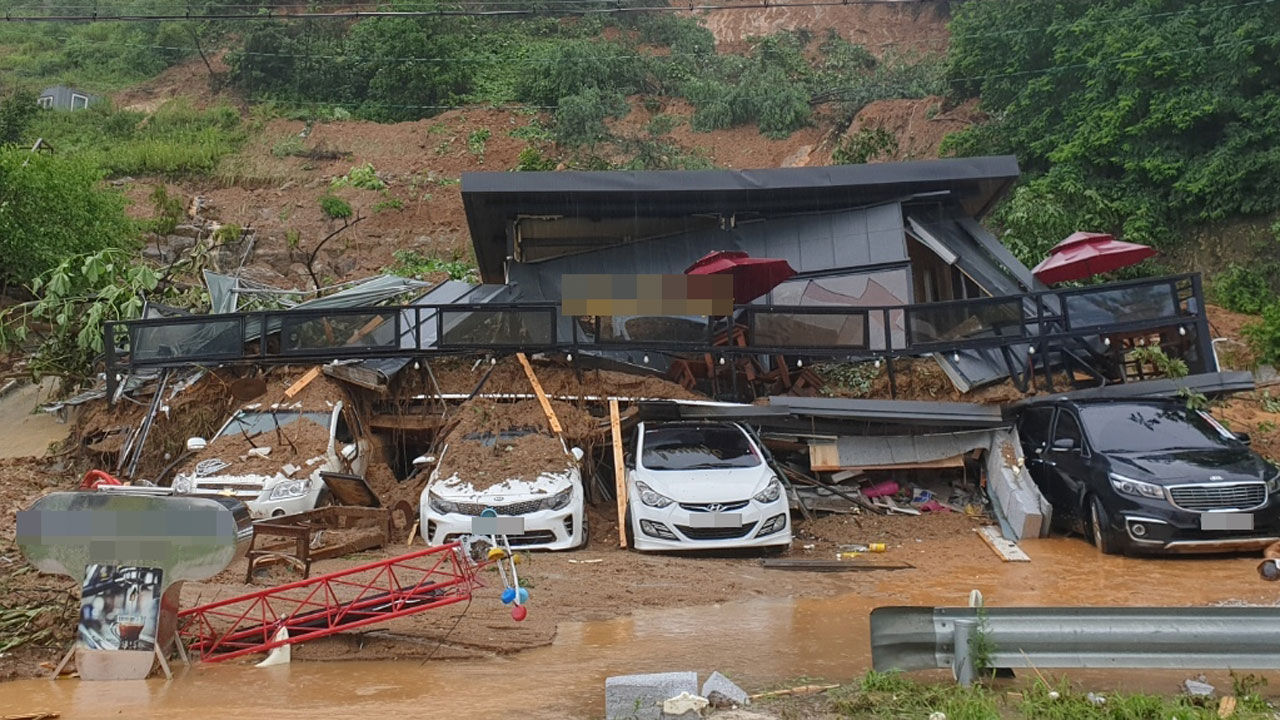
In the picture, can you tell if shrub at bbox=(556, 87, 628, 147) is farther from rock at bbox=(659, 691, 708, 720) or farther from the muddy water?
rock at bbox=(659, 691, 708, 720)

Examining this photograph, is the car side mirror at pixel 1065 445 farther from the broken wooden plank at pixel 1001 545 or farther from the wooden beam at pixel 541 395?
the wooden beam at pixel 541 395

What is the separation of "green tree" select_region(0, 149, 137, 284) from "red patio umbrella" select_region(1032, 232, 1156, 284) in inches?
761

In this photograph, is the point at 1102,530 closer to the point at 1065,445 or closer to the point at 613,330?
the point at 1065,445

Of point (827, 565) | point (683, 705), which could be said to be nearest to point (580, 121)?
point (827, 565)

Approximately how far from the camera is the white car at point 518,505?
418 inches

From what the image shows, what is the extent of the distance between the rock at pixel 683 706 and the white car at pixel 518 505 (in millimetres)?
5114

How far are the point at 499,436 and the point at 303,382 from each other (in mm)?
2934

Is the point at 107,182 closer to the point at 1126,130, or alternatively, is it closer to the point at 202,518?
the point at 1126,130

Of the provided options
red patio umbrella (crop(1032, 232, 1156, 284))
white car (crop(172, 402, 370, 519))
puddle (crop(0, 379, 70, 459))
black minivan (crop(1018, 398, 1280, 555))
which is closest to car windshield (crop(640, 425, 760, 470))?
black minivan (crop(1018, 398, 1280, 555))

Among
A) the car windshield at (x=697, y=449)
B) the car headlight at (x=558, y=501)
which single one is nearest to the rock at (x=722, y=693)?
the car headlight at (x=558, y=501)

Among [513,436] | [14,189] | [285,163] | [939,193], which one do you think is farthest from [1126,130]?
[285,163]

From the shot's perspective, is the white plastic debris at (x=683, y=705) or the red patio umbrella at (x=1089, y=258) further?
the red patio umbrella at (x=1089, y=258)

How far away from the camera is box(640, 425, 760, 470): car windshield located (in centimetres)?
1148

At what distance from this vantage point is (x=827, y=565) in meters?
10.4
